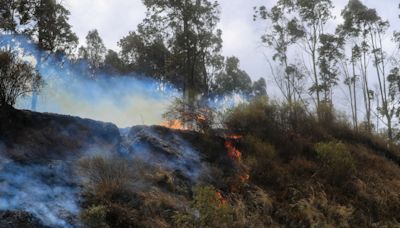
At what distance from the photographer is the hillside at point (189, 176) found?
8.96m

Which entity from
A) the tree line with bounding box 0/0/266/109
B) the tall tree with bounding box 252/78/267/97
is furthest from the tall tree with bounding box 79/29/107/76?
the tall tree with bounding box 252/78/267/97

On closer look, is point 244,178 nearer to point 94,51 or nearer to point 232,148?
point 232,148

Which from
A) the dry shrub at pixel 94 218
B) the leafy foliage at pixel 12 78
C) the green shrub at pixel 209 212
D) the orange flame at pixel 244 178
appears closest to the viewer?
the dry shrub at pixel 94 218

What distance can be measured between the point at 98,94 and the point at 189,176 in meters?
19.2

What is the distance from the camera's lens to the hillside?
29.4 feet

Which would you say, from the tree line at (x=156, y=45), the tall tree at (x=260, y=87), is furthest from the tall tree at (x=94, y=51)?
the tall tree at (x=260, y=87)

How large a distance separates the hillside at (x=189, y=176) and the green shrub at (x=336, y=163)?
0.03m

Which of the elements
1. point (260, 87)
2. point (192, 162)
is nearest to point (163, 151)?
point (192, 162)

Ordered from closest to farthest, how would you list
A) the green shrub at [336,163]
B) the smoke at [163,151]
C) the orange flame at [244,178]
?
the smoke at [163,151] → the orange flame at [244,178] → the green shrub at [336,163]

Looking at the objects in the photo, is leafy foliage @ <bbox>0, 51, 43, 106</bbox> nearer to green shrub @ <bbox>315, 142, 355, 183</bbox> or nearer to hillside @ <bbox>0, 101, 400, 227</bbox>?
hillside @ <bbox>0, 101, 400, 227</bbox>

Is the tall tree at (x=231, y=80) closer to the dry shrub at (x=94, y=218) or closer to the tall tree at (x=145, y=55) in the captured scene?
the tall tree at (x=145, y=55)

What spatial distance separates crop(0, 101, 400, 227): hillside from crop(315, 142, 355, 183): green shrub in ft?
0.11

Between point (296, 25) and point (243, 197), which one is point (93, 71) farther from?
point (243, 197)

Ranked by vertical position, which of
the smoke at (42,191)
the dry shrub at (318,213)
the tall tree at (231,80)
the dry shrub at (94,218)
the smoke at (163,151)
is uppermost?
the tall tree at (231,80)
